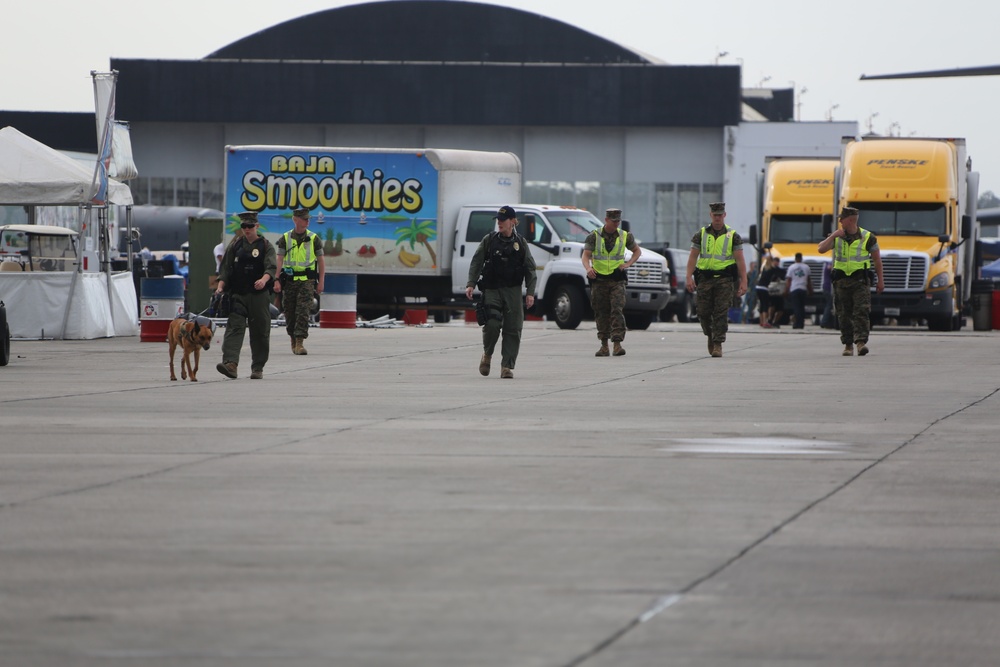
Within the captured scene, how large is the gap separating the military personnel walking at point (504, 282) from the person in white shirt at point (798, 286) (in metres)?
17.4

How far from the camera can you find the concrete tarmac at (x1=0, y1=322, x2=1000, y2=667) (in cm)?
→ 572

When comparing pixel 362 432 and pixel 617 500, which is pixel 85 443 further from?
pixel 617 500

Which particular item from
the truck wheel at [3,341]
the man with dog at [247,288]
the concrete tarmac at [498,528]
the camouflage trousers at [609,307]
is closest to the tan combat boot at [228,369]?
the man with dog at [247,288]

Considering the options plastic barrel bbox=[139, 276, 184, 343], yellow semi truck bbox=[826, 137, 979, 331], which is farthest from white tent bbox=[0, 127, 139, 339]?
yellow semi truck bbox=[826, 137, 979, 331]

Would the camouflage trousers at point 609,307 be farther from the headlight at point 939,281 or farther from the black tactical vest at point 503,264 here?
the headlight at point 939,281

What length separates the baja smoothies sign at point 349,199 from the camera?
110 feet

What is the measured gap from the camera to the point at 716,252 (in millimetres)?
21812

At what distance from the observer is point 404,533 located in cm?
780

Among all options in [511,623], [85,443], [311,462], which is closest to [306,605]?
[511,623]

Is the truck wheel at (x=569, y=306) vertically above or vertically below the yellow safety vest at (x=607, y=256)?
below

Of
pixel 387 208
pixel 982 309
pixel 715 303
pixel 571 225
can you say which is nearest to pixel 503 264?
pixel 715 303

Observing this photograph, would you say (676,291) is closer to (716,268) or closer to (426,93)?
(716,268)

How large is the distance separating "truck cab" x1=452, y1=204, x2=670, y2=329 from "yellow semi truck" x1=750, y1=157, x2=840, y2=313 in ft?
16.8

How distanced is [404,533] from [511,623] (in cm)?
194
